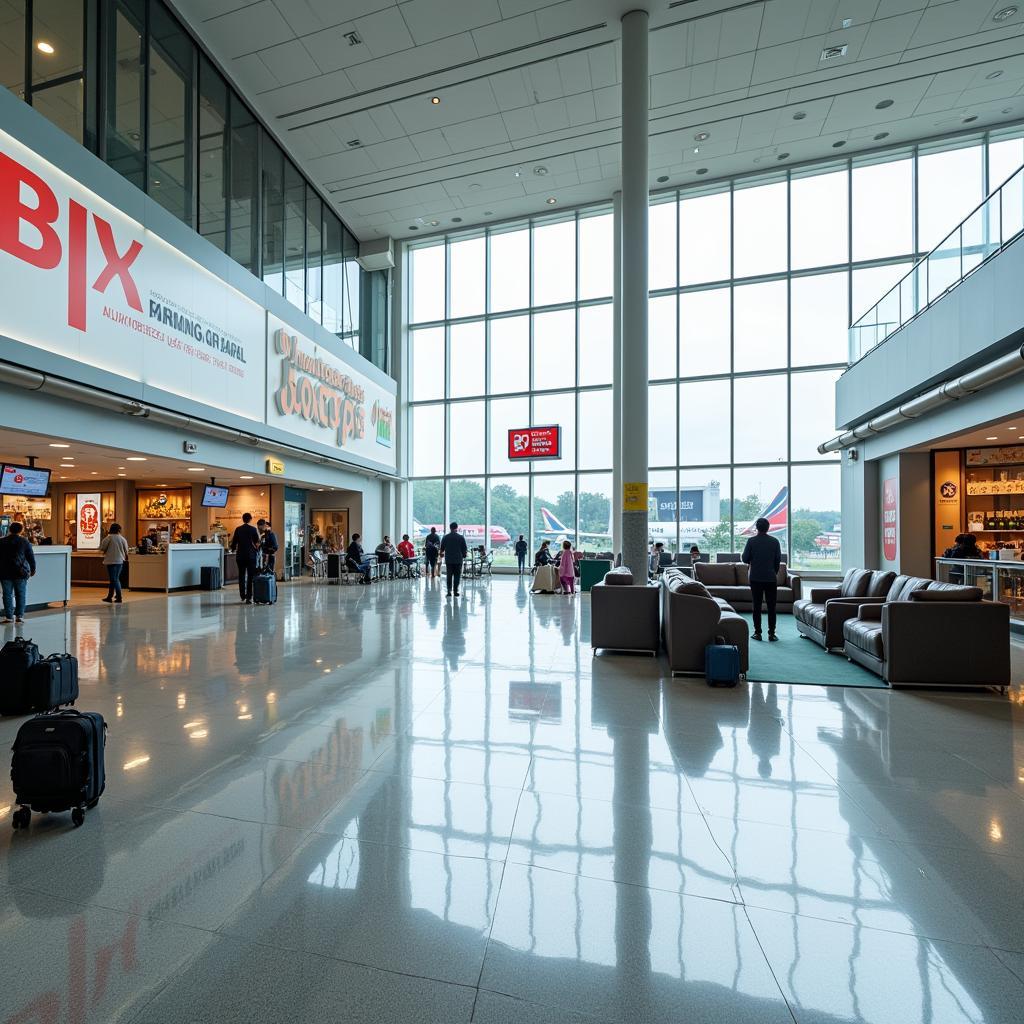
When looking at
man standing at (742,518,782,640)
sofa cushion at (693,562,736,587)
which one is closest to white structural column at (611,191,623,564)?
sofa cushion at (693,562,736,587)

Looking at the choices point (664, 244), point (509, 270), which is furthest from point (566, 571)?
point (509, 270)

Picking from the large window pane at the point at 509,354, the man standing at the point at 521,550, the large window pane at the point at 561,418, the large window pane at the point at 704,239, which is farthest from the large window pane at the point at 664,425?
the man standing at the point at 521,550

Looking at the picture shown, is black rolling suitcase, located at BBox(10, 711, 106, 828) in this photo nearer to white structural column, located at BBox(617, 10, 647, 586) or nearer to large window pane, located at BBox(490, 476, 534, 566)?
white structural column, located at BBox(617, 10, 647, 586)

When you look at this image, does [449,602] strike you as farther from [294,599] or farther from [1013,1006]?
[1013,1006]

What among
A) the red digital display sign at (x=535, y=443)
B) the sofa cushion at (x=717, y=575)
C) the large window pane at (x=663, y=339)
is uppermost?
the large window pane at (x=663, y=339)

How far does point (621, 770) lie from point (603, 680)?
6.84 feet

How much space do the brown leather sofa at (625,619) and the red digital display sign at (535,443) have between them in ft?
36.5

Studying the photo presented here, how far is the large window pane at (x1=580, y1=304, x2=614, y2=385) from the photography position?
17.3 meters

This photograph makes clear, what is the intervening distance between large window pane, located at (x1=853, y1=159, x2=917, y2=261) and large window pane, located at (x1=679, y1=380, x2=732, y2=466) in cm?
482

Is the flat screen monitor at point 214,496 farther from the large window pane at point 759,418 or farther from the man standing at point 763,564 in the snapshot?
the large window pane at point 759,418

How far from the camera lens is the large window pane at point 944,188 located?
14.3 metres

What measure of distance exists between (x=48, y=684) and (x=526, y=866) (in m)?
3.86

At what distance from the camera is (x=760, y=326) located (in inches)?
626

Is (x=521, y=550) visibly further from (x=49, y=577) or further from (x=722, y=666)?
(x=722, y=666)
